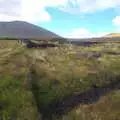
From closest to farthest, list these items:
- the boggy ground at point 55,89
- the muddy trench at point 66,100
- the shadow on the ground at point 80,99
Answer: the boggy ground at point 55,89 → the muddy trench at point 66,100 → the shadow on the ground at point 80,99

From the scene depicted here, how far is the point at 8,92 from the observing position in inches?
2026

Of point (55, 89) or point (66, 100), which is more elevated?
point (55, 89)

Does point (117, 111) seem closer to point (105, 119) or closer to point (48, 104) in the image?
point (105, 119)

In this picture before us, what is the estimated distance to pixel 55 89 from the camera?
55625mm

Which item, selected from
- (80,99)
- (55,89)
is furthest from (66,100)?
(55,89)

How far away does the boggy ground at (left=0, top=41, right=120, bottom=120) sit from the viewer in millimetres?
49156

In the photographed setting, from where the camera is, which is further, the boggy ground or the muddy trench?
the muddy trench

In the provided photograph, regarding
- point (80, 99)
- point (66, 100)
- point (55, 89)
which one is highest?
point (55, 89)

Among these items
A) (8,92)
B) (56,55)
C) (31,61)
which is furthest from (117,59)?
(8,92)

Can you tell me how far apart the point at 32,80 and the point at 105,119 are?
679 inches

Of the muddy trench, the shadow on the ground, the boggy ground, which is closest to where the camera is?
the boggy ground

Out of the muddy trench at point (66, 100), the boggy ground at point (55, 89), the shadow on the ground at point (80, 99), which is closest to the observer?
the boggy ground at point (55, 89)

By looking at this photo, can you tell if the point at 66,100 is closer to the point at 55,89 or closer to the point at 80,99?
the point at 80,99

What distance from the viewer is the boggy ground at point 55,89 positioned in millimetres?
49156
